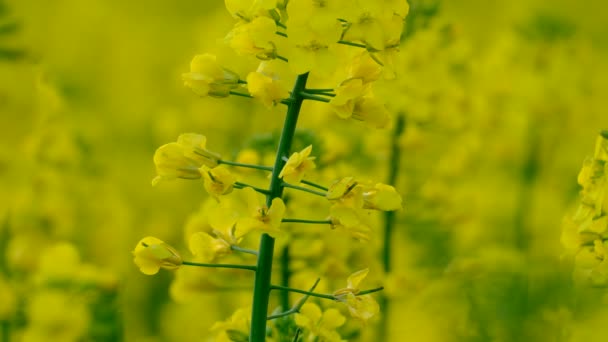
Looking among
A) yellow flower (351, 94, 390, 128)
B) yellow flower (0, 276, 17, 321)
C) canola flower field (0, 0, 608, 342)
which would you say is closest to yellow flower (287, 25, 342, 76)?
canola flower field (0, 0, 608, 342)

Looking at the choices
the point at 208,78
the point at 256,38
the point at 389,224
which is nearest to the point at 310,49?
the point at 256,38

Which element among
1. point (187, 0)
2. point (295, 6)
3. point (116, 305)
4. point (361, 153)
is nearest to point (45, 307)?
point (116, 305)

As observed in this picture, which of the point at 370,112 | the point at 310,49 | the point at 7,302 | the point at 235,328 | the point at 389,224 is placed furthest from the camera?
the point at 389,224

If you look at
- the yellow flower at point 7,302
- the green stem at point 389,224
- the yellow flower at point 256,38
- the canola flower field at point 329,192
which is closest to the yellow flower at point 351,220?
the canola flower field at point 329,192

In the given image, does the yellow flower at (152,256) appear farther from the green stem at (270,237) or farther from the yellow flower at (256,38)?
the yellow flower at (256,38)

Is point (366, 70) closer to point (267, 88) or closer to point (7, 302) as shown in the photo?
point (267, 88)

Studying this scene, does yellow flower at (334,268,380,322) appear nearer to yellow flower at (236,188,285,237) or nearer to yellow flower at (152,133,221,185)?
yellow flower at (236,188,285,237)

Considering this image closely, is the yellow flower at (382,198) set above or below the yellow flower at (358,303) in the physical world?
above
